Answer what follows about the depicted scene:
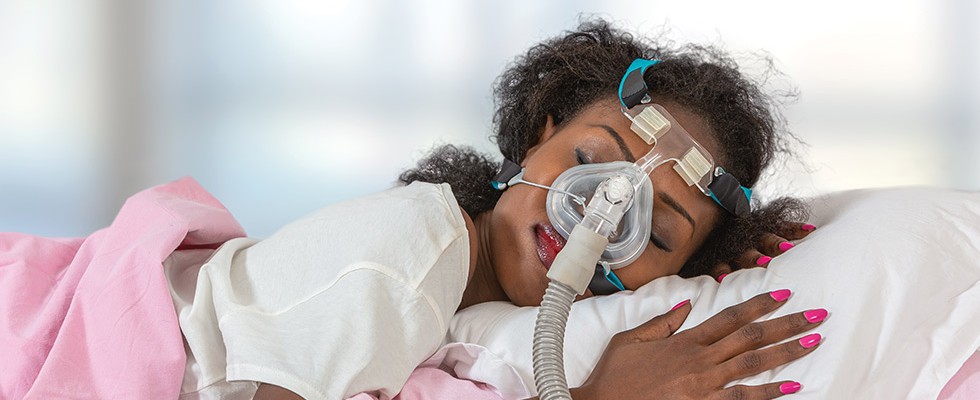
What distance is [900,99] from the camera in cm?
274

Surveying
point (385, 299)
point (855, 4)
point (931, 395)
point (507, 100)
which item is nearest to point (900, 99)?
point (855, 4)

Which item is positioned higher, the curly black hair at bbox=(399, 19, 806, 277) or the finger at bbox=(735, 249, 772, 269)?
the curly black hair at bbox=(399, 19, 806, 277)

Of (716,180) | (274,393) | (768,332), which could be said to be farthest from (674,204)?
(274,393)

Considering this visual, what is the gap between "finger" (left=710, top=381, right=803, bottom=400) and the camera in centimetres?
116

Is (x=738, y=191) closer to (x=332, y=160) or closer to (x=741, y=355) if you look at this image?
(x=741, y=355)

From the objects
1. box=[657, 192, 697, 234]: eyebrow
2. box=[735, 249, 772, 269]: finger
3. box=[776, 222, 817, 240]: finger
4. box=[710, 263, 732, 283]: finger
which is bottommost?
box=[710, 263, 732, 283]: finger

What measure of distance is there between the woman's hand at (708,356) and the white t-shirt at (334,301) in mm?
226

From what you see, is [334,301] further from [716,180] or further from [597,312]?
[716,180]

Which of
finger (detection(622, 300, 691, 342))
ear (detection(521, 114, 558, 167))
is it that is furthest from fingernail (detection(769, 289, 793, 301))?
ear (detection(521, 114, 558, 167))

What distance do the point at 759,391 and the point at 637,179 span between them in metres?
0.37

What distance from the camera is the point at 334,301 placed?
1.19 m

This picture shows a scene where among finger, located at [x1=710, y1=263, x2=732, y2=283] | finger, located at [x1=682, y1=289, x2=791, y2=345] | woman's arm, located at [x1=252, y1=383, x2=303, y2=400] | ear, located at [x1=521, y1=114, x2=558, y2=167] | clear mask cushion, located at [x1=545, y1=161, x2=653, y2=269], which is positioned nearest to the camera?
woman's arm, located at [x1=252, y1=383, x2=303, y2=400]

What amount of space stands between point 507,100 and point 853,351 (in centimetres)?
93

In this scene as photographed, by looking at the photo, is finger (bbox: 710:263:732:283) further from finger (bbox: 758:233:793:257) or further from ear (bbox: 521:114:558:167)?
ear (bbox: 521:114:558:167)
